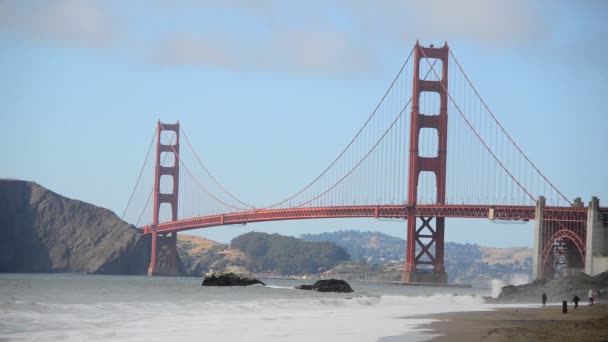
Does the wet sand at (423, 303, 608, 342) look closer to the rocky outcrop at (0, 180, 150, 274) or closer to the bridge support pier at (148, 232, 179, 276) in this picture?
the bridge support pier at (148, 232, 179, 276)

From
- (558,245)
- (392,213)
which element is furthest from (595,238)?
(392,213)

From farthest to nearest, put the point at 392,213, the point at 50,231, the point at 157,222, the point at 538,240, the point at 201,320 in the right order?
the point at 50,231 < the point at 157,222 < the point at 392,213 < the point at 538,240 < the point at 201,320

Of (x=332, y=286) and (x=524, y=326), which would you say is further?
(x=332, y=286)

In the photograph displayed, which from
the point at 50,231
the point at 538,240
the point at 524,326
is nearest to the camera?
the point at 524,326

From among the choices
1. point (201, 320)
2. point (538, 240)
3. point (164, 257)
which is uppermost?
point (538, 240)

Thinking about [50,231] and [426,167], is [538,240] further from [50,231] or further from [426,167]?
[50,231]

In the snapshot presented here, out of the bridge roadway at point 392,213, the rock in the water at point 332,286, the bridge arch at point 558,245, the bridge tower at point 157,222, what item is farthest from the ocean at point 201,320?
the bridge tower at point 157,222

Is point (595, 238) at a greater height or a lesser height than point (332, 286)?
greater

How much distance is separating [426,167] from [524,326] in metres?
66.1

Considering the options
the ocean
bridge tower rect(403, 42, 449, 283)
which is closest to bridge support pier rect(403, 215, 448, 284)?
bridge tower rect(403, 42, 449, 283)

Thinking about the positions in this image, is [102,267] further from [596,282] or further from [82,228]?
[596,282]

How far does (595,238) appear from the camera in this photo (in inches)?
2741

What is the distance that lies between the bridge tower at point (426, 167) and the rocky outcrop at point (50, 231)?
73.6m

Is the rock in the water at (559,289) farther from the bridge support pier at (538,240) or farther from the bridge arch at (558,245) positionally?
the bridge support pier at (538,240)
